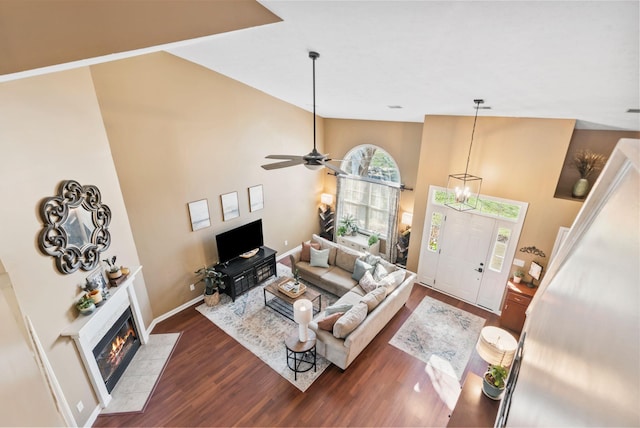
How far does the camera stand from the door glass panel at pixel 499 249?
516 centimetres

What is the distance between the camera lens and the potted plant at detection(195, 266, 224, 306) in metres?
5.52

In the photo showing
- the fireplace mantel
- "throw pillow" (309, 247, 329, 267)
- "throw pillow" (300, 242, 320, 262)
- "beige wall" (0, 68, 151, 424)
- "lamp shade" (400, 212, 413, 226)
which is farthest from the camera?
"lamp shade" (400, 212, 413, 226)

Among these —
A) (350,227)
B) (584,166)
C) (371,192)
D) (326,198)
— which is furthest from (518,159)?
(326,198)

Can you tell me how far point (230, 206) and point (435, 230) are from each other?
417 cm

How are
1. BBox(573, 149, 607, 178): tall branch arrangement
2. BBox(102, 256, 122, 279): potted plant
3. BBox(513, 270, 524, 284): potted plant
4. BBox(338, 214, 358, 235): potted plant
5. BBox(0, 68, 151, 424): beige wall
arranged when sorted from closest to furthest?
BBox(0, 68, 151, 424): beige wall, BBox(102, 256, 122, 279): potted plant, BBox(573, 149, 607, 178): tall branch arrangement, BBox(513, 270, 524, 284): potted plant, BBox(338, 214, 358, 235): potted plant

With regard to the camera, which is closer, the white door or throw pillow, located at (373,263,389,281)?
the white door

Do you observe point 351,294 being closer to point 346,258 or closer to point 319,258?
point 346,258

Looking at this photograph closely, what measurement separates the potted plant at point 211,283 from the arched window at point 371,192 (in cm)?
360

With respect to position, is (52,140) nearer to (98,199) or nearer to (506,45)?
(98,199)

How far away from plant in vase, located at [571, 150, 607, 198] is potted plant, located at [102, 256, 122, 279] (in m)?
6.73

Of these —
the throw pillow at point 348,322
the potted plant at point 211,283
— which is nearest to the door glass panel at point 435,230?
the throw pillow at point 348,322

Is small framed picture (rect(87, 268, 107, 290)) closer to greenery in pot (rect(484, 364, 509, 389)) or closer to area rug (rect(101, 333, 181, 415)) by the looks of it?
area rug (rect(101, 333, 181, 415))

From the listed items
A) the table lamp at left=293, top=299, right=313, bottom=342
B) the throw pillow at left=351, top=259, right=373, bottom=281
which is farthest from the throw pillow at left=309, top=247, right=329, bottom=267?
the table lamp at left=293, top=299, right=313, bottom=342

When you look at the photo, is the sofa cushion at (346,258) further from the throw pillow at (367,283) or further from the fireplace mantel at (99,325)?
the fireplace mantel at (99,325)
